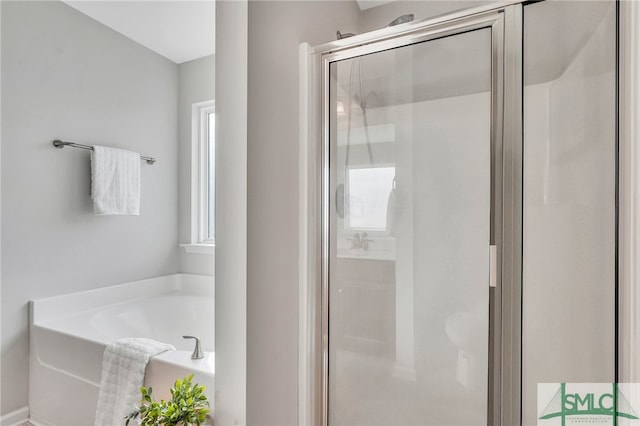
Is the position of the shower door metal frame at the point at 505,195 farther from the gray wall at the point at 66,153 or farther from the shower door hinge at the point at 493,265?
the gray wall at the point at 66,153

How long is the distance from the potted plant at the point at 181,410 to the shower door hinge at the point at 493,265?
3.46 ft

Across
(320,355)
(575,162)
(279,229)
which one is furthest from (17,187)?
(575,162)

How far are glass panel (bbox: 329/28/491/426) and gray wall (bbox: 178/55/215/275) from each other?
1.77 meters

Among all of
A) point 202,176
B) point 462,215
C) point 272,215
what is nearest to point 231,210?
point 272,215

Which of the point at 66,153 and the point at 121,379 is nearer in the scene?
the point at 121,379

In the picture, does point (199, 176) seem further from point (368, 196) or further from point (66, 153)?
point (368, 196)

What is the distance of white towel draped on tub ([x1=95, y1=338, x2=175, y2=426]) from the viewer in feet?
4.78

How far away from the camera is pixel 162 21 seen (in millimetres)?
2297

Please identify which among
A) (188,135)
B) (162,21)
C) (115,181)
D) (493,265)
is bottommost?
(493,265)

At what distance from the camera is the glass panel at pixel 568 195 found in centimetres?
92

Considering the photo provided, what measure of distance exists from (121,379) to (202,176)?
172 cm

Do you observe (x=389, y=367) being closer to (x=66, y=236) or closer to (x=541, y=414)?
(x=541, y=414)

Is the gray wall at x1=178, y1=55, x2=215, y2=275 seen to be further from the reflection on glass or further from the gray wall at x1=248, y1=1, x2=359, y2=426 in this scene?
the reflection on glass

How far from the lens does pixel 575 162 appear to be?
0.95m
